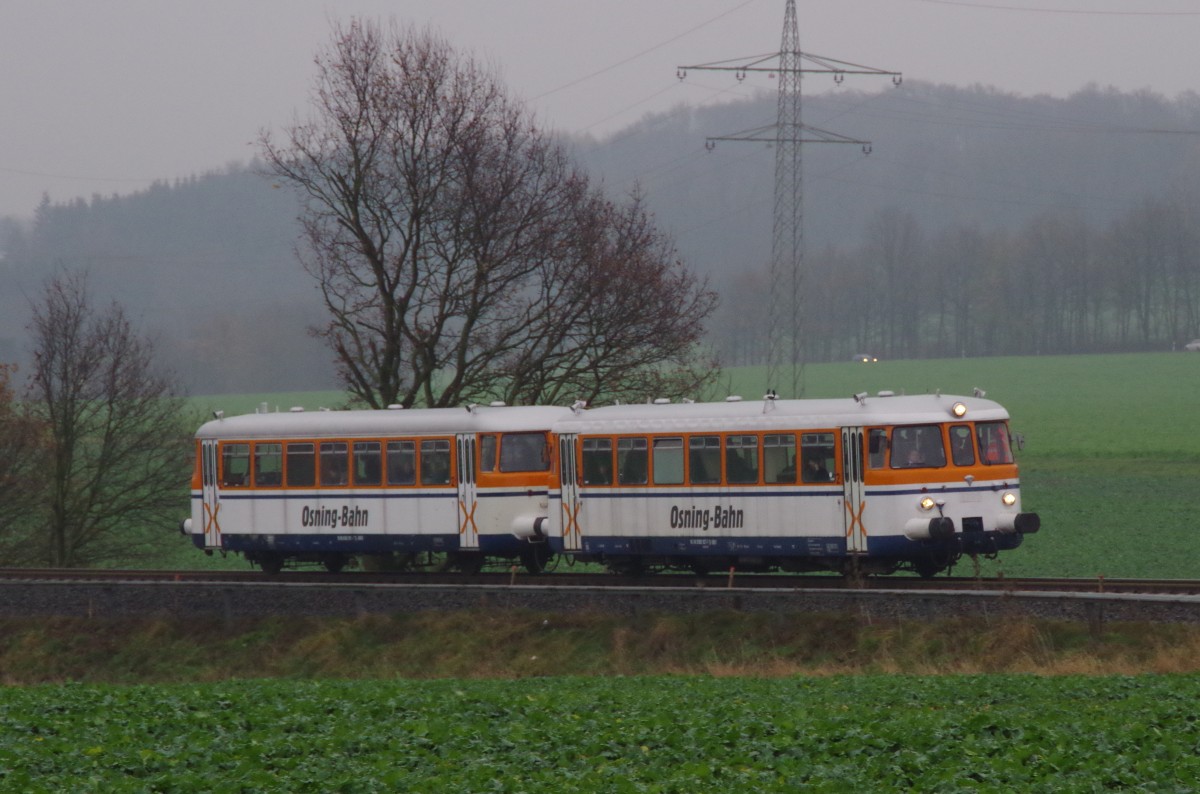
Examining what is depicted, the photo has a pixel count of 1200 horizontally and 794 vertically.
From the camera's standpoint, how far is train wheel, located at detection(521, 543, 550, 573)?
30250 mm

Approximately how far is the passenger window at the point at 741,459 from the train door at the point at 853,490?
167 cm

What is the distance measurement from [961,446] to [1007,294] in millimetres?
115261

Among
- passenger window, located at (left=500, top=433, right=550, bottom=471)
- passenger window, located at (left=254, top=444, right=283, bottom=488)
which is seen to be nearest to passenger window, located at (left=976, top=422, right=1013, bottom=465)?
passenger window, located at (left=500, top=433, right=550, bottom=471)

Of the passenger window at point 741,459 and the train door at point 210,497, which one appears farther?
the train door at point 210,497

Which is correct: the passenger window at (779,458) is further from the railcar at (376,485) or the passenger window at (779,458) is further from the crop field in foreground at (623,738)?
the crop field in foreground at (623,738)

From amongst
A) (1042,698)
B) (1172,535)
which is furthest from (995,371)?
(1042,698)

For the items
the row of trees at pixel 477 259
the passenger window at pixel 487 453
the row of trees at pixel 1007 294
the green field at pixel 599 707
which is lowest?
the green field at pixel 599 707

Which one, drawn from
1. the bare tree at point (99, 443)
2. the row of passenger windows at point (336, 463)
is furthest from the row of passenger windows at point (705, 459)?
the bare tree at point (99, 443)

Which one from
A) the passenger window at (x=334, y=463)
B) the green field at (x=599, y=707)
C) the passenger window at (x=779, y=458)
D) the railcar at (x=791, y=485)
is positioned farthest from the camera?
the passenger window at (x=334, y=463)

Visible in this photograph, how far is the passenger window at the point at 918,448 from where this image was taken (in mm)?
25438

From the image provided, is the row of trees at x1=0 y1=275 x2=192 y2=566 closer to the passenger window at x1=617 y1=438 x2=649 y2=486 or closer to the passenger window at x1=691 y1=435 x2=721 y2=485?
the passenger window at x1=617 y1=438 x2=649 y2=486

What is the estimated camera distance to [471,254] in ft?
126

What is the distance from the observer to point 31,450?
141ft

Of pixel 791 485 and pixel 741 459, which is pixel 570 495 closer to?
pixel 741 459
